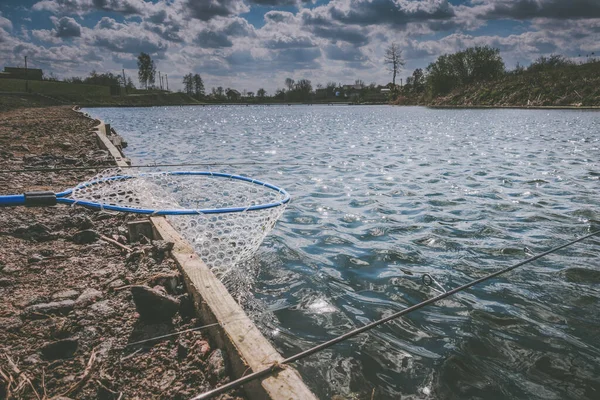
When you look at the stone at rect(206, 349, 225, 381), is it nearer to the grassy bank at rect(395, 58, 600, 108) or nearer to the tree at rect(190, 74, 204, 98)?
the grassy bank at rect(395, 58, 600, 108)

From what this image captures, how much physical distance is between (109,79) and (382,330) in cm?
17849

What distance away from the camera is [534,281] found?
177 inches

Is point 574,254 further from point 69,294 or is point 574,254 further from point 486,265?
point 69,294

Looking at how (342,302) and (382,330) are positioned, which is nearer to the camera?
(382,330)

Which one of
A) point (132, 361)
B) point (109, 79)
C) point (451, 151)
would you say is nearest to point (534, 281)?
point (132, 361)

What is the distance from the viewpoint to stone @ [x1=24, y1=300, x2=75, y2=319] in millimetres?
3123

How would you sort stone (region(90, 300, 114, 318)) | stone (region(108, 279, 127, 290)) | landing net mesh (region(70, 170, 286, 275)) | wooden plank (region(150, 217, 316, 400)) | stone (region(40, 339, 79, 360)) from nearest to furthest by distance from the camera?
wooden plank (region(150, 217, 316, 400))
stone (region(40, 339, 79, 360))
stone (region(90, 300, 114, 318))
stone (region(108, 279, 127, 290))
landing net mesh (region(70, 170, 286, 275))

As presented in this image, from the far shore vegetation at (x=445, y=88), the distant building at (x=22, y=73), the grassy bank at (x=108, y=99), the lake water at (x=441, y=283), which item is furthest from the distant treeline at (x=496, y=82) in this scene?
the distant building at (x=22, y=73)

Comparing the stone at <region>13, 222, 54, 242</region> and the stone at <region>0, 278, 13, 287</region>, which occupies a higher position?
the stone at <region>13, 222, 54, 242</region>

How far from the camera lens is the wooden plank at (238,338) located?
214 centimetres

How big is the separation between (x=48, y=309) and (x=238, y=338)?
1.83m

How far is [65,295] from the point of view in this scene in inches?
135

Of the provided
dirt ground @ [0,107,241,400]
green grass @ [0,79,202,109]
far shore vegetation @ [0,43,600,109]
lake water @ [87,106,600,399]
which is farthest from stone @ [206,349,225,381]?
green grass @ [0,79,202,109]

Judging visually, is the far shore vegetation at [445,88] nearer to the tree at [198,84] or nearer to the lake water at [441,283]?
the tree at [198,84]
